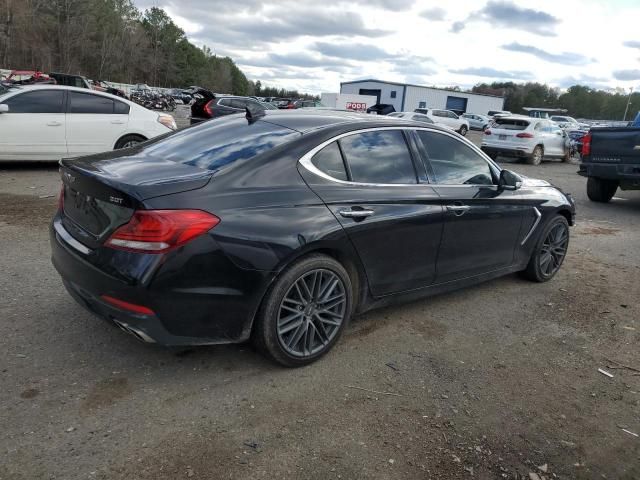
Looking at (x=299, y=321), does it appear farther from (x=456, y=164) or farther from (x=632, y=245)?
(x=632, y=245)

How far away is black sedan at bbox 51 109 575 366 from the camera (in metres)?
2.81

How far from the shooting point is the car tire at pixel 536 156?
18.0 m

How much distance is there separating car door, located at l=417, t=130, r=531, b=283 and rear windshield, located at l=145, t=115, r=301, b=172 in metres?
1.23

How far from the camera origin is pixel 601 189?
1084 centimetres

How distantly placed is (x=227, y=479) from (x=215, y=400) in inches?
25.2

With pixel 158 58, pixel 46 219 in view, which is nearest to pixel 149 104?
pixel 46 219

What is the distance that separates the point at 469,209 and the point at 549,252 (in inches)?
64.6

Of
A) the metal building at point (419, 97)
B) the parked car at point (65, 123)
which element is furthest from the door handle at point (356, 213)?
the metal building at point (419, 97)

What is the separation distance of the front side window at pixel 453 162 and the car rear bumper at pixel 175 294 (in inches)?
71.5

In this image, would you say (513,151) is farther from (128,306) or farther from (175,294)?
(128,306)

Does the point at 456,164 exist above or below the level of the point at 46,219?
above

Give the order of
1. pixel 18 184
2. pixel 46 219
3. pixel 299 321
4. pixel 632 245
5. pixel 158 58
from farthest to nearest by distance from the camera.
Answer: pixel 158 58 < pixel 18 184 < pixel 632 245 < pixel 46 219 < pixel 299 321

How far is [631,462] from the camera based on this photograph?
2764 millimetres

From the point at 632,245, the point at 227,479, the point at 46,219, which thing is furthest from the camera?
the point at 632,245
